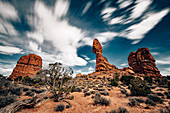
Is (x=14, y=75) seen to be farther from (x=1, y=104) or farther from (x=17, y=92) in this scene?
(x=1, y=104)

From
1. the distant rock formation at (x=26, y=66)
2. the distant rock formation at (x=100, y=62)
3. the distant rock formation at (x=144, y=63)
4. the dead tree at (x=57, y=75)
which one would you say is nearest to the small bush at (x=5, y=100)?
the dead tree at (x=57, y=75)

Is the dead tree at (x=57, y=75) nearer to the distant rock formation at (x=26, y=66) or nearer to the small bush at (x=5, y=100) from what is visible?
the small bush at (x=5, y=100)

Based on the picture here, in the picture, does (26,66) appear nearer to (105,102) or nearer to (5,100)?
(5,100)

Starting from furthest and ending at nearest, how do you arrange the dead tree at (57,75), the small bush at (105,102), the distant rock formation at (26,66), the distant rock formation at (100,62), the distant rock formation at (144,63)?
1. the distant rock formation at (26,66)
2. the distant rock formation at (100,62)
3. the distant rock formation at (144,63)
4. the dead tree at (57,75)
5. the small bush at (105,102)

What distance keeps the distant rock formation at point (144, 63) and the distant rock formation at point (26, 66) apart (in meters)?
65.6

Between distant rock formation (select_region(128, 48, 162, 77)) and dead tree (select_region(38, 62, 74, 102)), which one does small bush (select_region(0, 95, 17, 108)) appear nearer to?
dead tree (select_region(38, 62, 74, 102))

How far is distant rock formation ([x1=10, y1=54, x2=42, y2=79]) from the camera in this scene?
4684cm

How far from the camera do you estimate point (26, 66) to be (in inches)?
2000

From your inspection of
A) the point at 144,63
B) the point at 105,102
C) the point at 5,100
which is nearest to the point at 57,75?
the point at 5,100

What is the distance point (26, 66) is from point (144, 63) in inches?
3267

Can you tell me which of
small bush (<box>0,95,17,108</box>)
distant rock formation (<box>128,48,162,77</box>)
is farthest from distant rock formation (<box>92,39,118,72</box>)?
small bush (<box>0,95,17,108</box>)

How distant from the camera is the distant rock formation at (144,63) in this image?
109ft

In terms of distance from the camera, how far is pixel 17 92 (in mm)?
8227

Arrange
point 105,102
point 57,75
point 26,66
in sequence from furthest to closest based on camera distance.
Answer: point 26,66 < point 57,75 < point 105,102
